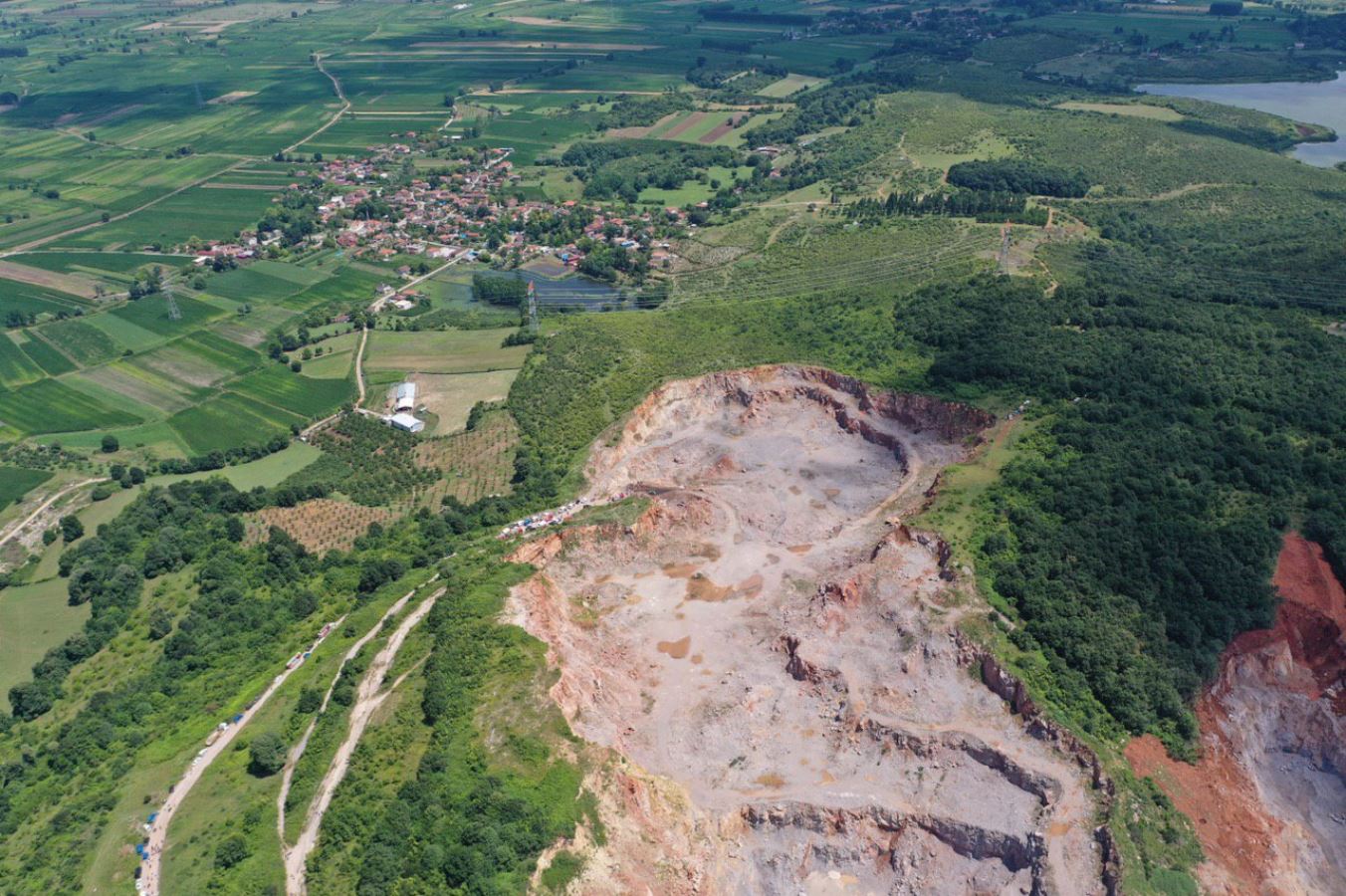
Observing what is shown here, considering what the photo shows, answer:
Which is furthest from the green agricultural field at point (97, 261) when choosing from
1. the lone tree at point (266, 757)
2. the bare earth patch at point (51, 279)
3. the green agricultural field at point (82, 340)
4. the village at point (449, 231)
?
the lone tree at point (266, 757)

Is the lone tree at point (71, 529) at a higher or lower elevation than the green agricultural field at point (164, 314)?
higher

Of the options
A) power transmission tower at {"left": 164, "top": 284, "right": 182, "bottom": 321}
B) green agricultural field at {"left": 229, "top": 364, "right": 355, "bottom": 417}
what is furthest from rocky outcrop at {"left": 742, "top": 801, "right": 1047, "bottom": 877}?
power transmission tower at {"left": 164, "top": 284, "right": 182, "bottom": 321}

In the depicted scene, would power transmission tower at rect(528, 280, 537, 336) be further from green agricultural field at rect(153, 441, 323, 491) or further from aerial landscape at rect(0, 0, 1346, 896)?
green agricultural field at rect(153, 441, 323, 491)

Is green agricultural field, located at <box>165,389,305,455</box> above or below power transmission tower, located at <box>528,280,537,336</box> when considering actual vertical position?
below

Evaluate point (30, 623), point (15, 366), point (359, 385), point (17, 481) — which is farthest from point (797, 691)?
point (15, 366)

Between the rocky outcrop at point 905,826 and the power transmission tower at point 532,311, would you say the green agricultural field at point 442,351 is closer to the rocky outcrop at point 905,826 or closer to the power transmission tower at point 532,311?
the power transmission tower at point 532,311

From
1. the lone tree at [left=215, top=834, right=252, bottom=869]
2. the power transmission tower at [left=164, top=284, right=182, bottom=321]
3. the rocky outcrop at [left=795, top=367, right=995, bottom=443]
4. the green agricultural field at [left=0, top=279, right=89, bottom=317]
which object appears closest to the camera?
the lone tree at [left=215, top=834, right=252, bottom=869]

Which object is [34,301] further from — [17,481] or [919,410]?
[919,410]
